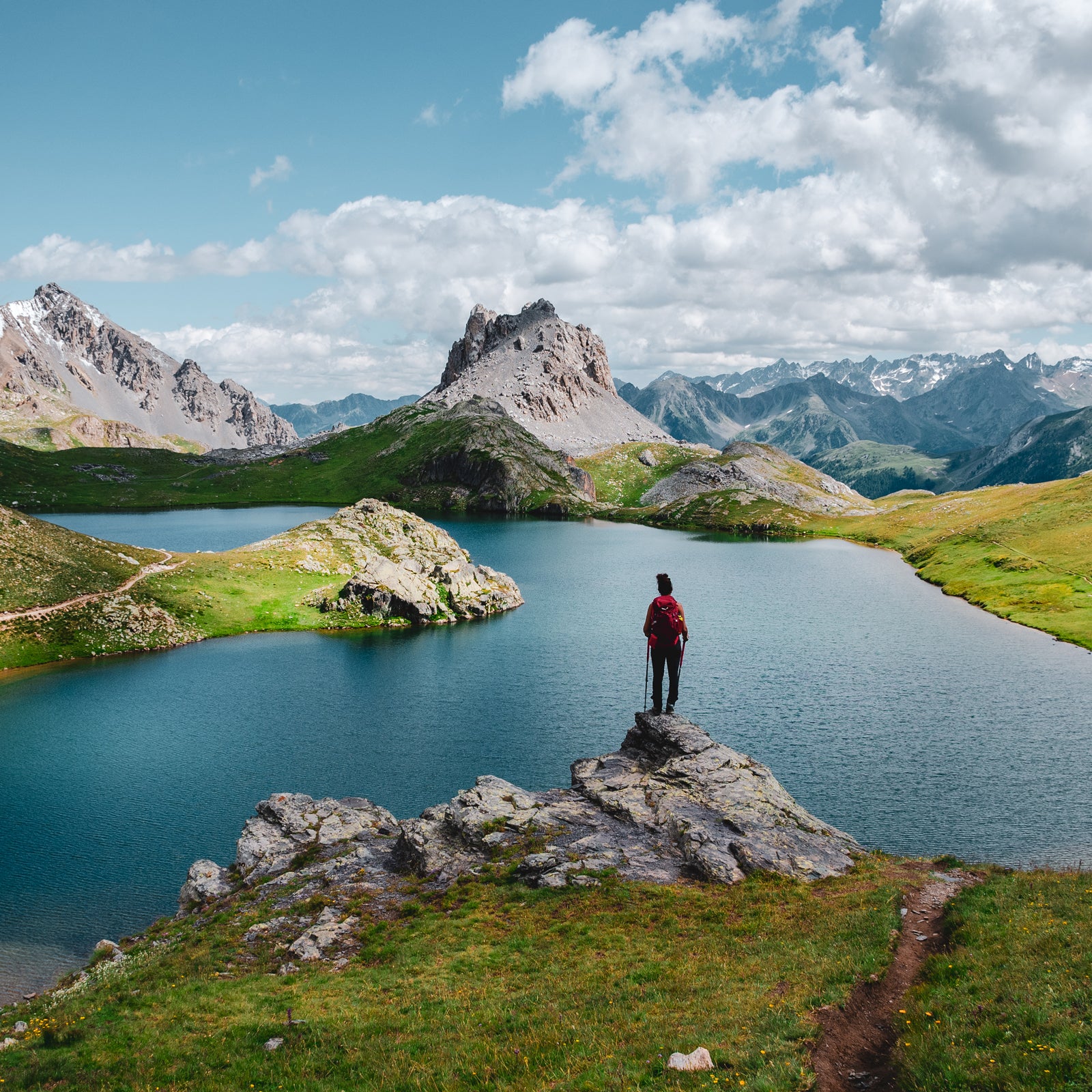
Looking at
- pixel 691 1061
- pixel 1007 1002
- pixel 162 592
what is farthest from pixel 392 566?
pixel 1007 1002

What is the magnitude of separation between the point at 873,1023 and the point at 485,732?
153 ft

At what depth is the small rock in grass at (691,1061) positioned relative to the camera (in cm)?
1703

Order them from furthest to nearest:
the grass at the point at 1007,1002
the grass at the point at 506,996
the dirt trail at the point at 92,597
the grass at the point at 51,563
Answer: the grass at the point at 51,563
the dirt trail at the point at 92,597
the grass at the point at 506,996
the grass at the point at 1007,1002

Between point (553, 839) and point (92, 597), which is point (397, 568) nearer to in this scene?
point (92, 597)

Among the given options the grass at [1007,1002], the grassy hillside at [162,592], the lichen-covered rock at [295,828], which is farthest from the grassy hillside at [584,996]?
the grassy hillside at [162,592]

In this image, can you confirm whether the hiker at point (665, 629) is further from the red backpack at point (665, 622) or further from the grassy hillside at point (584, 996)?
the grassy hillside at point (584, 996)

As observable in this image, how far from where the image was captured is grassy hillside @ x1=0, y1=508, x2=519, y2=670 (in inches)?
3588

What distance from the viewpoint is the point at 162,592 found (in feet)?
342

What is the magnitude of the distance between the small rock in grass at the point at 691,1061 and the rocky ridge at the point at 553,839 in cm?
1484

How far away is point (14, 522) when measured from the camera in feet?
347

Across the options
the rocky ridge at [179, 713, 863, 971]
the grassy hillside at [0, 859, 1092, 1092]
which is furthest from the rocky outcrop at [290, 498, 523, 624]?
the grassy hillside at [0, 859, 1092, 1092]

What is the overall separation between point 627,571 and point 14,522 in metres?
109

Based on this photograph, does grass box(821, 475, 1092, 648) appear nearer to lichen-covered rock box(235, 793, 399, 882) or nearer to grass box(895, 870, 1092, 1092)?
grass box(895, 870, 1092, 1092)

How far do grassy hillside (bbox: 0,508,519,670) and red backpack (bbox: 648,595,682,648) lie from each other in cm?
7797
